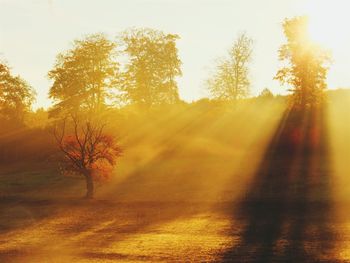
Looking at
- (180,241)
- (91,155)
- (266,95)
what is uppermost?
(266,95)

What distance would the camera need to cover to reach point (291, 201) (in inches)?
1375

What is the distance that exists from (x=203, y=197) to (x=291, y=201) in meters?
7.28

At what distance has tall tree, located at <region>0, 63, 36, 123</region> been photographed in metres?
68.3

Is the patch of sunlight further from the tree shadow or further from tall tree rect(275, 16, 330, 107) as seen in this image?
tall tree rect(275, 16, 330, 107)

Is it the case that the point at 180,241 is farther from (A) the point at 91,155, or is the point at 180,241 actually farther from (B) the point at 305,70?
(B) the point at 305,70

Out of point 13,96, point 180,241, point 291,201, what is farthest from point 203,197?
point 13,96

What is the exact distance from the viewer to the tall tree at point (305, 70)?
56250mm

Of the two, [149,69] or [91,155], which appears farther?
[149,69]

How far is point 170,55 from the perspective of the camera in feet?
248

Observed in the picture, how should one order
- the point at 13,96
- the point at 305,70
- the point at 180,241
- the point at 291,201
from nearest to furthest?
1. the point at 180,241
2. the point at 291,201
3. the point at 305,70
4. the point at 13,96

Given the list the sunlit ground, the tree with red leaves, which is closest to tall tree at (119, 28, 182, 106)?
the sunlit ground

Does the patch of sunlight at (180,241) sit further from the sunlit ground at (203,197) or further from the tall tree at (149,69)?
the tall tree at (149,69)

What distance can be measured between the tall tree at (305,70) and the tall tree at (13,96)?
35.7 metres

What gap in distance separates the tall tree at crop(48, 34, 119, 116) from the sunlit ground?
493cm
